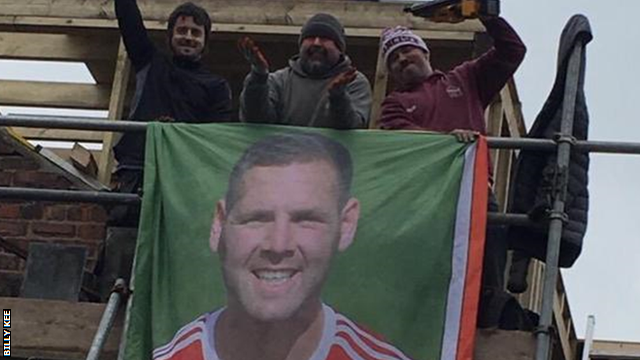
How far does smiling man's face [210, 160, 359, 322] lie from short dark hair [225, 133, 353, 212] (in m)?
0.05

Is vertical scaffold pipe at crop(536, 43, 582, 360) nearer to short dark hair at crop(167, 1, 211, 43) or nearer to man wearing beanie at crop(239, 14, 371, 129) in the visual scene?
man wearing beanie at crop(239, 14, 371, 129)

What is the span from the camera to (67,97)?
13.1 metres

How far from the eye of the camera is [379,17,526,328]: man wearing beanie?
8.58 metres

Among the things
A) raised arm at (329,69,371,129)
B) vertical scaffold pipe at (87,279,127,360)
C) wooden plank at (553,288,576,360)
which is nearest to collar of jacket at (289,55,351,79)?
raised arm at (329,69,371,129)

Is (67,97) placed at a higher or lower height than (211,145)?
higher

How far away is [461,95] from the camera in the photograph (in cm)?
865

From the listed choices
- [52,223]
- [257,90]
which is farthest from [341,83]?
[52,223]

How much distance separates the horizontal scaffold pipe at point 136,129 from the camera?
826 cm

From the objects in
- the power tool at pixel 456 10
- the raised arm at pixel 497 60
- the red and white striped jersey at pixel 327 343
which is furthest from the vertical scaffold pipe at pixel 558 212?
the red and white striped jersey at pixel 327 343

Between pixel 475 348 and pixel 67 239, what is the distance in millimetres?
3669

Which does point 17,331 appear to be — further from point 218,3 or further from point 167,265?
point 218,3

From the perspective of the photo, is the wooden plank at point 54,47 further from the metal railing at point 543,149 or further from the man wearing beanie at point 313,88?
the man wearing beanie at point 313,88

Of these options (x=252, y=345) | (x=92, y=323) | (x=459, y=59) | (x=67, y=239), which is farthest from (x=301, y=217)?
(x=459, y=59)

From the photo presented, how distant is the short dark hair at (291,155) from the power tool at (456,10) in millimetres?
855
